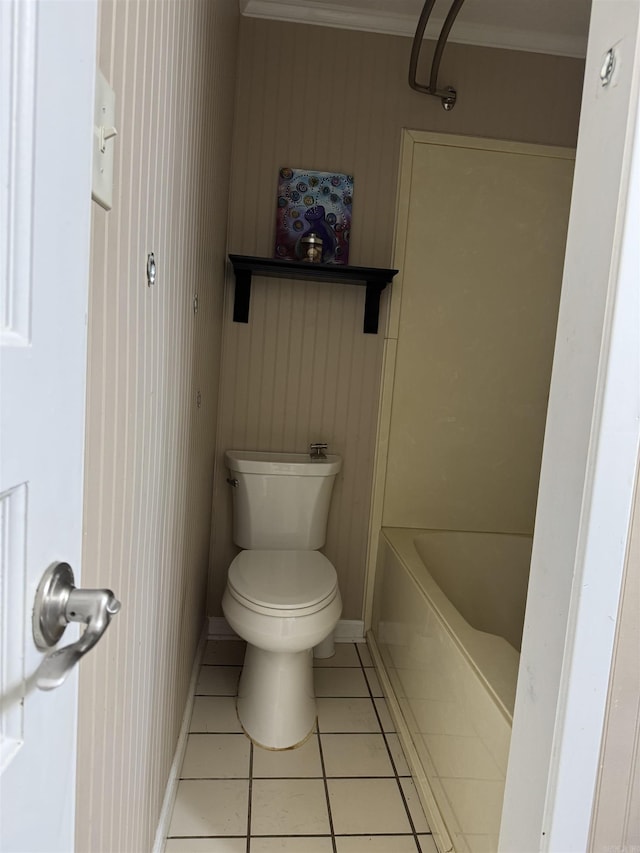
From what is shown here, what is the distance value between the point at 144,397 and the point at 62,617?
59 cm

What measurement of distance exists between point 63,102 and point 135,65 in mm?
476

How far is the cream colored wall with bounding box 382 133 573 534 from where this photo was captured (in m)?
2.36

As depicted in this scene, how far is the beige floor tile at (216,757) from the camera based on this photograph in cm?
170

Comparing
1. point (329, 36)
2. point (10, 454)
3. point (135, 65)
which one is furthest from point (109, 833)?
point (329, 36)

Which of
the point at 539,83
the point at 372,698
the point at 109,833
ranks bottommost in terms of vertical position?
the point at 372,698

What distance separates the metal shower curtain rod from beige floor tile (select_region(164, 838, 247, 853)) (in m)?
2.40

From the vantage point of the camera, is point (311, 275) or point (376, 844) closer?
point (376, 844)

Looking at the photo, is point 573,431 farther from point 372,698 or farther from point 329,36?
point 329,36

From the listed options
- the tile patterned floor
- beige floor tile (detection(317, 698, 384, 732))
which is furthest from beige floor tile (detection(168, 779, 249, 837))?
beige floor tile (detection(317, 698, 384, 732))

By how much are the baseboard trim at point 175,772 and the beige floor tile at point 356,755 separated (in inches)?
16.5

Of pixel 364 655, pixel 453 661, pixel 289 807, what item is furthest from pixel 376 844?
pixel 364 655

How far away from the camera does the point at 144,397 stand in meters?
1.01

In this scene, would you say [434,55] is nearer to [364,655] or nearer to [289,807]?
[364,655]

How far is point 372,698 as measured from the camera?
2.12m
